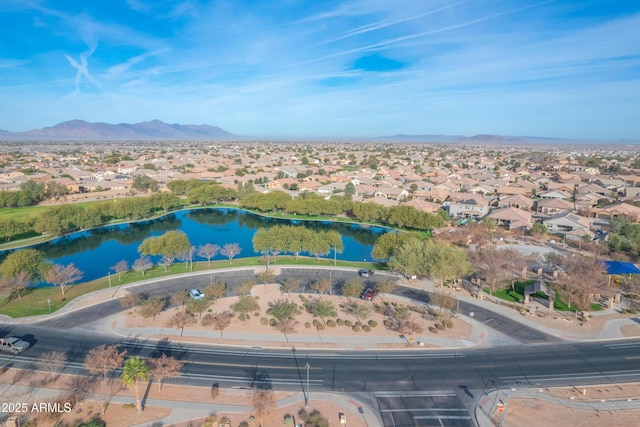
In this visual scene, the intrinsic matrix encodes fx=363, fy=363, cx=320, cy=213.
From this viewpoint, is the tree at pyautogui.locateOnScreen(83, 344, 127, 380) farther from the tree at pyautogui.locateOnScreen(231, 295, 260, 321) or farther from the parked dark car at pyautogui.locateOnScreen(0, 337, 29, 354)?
the tree at pyautogui.locateOnScreen(231, 295, 260, 321)

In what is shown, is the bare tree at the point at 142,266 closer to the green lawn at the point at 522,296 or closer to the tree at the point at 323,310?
the tree at the point at 323,310

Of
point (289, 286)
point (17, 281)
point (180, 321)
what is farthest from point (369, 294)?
point (17, 281)

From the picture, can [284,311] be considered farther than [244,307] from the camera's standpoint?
No

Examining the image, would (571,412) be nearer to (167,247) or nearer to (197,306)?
(197,306)

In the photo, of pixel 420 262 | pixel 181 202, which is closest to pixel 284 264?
pixel 420 262

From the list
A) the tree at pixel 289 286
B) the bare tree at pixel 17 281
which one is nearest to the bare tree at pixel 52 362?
the bare tree at pixel 17 281
